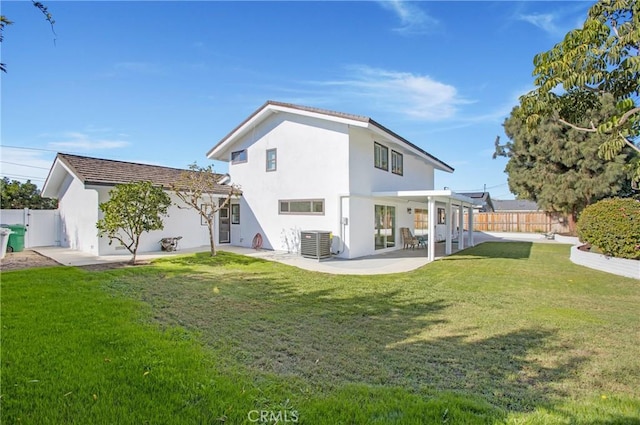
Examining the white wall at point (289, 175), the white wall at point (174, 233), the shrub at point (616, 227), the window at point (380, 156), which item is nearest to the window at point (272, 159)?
the white wall at point (289, 175)

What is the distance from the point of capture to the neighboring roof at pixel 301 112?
510 inches

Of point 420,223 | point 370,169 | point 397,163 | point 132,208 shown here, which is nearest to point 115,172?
point 132,208

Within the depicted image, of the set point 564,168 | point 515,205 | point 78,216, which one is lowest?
point 78,216

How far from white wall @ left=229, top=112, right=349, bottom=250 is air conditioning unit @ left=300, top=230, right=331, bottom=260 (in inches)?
25.9

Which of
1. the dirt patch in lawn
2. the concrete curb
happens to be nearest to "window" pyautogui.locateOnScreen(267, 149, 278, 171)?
the dirt patch in lawn

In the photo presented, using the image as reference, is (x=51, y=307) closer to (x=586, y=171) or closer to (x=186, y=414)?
(x=186, y=414)

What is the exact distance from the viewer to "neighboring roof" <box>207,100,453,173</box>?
12961 millimetres

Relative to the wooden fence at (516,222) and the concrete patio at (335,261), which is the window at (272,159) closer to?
the concrete patio at (335,261)

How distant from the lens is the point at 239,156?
712 inches

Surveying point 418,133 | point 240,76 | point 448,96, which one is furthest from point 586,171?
point 240,76

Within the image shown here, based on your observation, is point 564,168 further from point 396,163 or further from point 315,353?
point 315,353

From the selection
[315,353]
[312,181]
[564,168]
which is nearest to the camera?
[315,353]

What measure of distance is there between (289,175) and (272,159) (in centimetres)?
152

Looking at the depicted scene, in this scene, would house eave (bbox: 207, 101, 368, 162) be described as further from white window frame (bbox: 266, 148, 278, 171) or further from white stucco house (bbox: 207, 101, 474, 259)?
white window frame (bbox: 266, 148, 278, 171)
